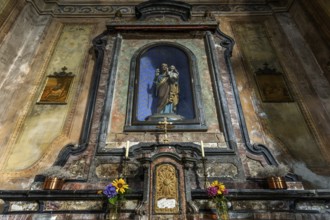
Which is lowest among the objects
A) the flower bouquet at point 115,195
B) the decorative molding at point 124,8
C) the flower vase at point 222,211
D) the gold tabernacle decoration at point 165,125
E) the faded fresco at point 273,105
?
the flower vase at point 222,211

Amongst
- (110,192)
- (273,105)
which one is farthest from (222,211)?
(273,105)

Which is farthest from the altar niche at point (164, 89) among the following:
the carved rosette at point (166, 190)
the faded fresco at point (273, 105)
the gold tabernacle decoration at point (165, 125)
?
the carved rosette at point (166, 190)

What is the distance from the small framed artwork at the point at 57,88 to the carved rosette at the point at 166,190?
3.28m

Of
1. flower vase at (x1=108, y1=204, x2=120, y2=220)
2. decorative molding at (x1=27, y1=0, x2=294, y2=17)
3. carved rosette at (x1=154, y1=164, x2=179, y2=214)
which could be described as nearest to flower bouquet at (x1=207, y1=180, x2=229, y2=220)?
carved rosette at (x1=154, y1=164, x2=179, y2=214)

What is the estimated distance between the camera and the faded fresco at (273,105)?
5.62m

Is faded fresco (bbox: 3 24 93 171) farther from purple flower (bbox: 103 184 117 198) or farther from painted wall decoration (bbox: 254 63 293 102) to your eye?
painted wall decoration (bbox: 254 63 293 102)

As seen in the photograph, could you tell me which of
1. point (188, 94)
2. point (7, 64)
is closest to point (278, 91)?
point (188, 94)

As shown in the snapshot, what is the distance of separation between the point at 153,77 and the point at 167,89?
922mm

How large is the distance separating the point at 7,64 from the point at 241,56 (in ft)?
19.3

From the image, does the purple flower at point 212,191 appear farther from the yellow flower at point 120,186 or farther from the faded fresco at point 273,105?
the faded fresco at point 273,105

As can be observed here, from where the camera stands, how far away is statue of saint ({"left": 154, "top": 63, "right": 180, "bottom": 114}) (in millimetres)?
6055

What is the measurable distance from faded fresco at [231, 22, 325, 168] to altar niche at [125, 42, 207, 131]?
3.94 feet

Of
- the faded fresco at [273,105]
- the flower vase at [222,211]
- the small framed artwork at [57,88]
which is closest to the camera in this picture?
the flower vase at [222,211]

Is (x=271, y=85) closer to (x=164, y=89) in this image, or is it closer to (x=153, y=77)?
(x=164, y=89)
